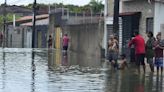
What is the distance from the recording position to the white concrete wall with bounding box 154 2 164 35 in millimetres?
26828

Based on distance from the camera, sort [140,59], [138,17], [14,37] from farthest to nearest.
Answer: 1. [14,37]
2. [138,17]
3. [140,59]

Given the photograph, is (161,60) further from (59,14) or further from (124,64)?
(59,14)

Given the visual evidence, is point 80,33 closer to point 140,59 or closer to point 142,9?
point 142,9

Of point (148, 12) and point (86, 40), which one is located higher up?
point (148, 12)

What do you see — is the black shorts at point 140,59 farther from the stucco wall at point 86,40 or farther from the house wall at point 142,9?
the stucco wall at point 86,40

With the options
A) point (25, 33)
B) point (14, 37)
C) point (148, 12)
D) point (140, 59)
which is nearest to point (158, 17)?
point (148, 12)

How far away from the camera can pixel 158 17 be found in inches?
1062

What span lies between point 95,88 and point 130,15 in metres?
15.6

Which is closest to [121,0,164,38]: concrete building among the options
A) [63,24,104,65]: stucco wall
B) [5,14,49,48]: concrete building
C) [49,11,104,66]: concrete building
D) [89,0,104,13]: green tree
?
[49,11,104,66]: concrete building

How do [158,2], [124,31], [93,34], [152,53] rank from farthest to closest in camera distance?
[93,34] → [124,31] → [158,2] → [152,53]

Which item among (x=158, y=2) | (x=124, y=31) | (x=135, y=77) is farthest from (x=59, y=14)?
(x=135, y=77)

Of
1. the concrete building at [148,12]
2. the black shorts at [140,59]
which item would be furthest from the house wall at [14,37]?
the black shorts at [140,59]

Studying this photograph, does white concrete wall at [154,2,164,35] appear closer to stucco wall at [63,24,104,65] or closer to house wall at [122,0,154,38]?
house wall at [122,0,154,38]

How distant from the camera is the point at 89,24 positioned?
38719mm
